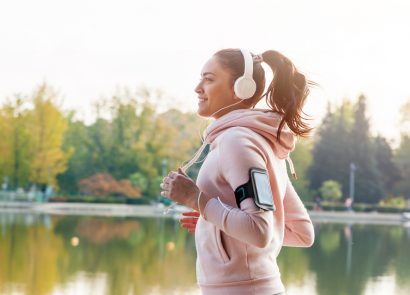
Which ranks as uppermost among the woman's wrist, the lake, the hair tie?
the hair tie

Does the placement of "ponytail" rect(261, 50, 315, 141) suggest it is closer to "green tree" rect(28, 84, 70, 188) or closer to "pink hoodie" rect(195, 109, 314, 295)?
"pink hoodie" rect(195, 109, 314, 295)

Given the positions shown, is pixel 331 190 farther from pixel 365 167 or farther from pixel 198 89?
pixel 198 89

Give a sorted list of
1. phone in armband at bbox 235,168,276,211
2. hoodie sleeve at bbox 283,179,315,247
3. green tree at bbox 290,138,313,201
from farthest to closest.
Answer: green tree at bbox 290,138,313,201 < hoodie sleeve at bbox 283,179,315,247 < phone in armband at bbox 235,168,276,211

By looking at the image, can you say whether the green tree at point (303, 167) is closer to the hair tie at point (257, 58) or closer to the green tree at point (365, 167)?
the green tree at point (365, 167)

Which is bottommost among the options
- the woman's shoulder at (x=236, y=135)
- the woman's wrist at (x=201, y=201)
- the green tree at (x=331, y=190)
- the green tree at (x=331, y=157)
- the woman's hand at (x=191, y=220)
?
the green tree at (x=331, y=190)

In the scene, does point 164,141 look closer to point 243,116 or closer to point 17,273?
point 17,273

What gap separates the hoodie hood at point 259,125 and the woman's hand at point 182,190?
12 cm

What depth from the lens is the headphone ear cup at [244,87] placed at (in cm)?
160

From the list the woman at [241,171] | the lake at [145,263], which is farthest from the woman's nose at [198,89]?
the lake at [145,263]

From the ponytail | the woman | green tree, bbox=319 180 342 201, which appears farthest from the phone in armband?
green tree, bbox=319 180 342 201

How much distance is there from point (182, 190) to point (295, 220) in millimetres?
338

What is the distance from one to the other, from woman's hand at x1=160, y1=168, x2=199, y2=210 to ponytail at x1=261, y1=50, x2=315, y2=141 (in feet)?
0.83

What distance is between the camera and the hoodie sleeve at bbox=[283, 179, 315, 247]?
69.5 inches

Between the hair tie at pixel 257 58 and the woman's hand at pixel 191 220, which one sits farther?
the woman's hand at pixel 191 220
